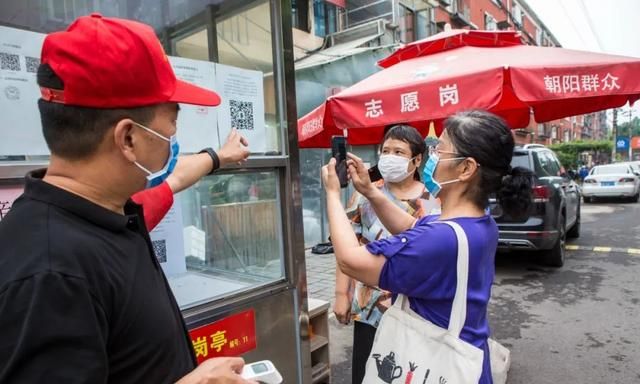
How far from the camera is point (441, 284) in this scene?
4.46 ft

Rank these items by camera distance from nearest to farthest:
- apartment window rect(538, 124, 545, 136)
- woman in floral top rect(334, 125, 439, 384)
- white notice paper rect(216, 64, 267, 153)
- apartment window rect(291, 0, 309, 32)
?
white notice paper rect(216, 64, 267, 153)
woman in floral top rect(334, 125, 439, 384)
apartment window rect(291, 0, 309, 32)
apartment window rect(538, 124, 545, 136)

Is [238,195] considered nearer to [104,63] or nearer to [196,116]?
[196,116]

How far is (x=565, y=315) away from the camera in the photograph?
15.3 ft

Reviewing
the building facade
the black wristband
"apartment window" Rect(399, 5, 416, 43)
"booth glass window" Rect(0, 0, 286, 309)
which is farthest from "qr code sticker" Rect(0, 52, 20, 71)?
"apartment window" Rect(399, 5, 416, 43)

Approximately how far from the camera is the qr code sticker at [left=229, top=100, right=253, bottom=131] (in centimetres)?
197

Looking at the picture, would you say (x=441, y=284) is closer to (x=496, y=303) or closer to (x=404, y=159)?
(x=404, y=159)

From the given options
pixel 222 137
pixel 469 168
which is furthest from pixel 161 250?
pixel 469 168

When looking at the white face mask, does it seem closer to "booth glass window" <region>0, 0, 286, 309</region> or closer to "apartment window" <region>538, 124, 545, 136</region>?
"booth glass window" <region>0, 0, 286, 309</region>

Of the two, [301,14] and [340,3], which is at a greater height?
[340,3]

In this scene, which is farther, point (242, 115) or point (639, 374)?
point (639, 374)

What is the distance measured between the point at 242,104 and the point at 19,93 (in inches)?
34.3

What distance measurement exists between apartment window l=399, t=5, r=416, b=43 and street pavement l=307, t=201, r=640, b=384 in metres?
7.55

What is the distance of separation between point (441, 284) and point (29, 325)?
108 centimetres

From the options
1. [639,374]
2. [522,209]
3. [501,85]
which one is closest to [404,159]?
[522,209]
